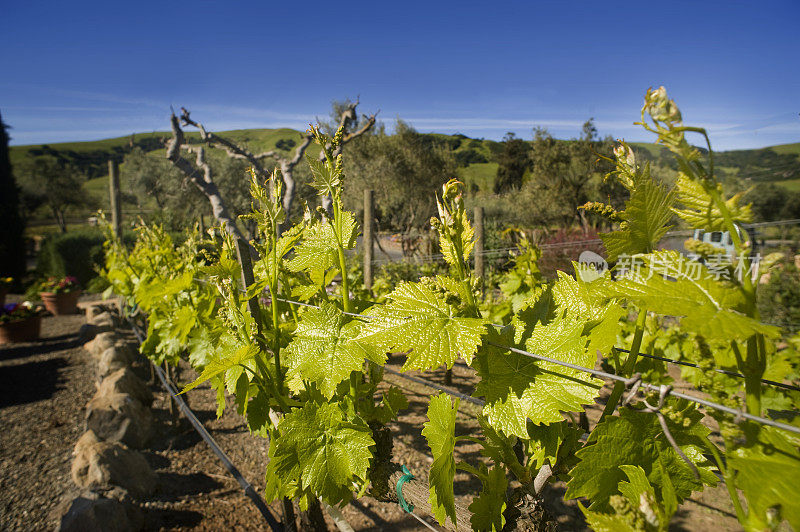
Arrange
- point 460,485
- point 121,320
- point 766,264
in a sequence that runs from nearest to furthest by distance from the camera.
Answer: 1. point 766,264
2. point 460,485
3. point 121,320

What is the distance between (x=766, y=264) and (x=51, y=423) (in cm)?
531

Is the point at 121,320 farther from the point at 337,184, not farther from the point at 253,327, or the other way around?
the point at 337,184

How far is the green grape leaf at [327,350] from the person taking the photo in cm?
110

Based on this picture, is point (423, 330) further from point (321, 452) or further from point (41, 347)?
point (41, 347)

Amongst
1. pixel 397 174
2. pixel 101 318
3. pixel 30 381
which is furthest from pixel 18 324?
pixel 397 174

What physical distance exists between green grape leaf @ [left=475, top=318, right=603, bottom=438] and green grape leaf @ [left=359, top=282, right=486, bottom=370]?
14 centimetres

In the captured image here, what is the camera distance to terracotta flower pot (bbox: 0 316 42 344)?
6.79 metres

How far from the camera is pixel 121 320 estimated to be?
7.81 metres

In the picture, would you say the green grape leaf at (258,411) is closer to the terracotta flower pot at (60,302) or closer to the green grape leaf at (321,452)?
the green grape leaf at (321,452)

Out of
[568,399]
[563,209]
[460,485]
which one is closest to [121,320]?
[460,485]

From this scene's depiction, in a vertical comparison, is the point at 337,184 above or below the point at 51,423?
above

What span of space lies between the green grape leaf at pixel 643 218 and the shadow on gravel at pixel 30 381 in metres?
5.89

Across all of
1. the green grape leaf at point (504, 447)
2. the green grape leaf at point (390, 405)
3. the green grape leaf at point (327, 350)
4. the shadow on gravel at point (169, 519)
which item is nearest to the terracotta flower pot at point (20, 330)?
the shadow on gravel at point (169, 519)

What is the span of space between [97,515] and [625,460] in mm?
2512
